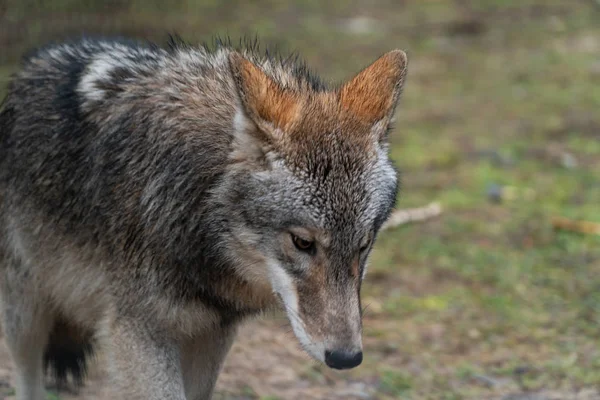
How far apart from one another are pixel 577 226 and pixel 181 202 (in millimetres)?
4726

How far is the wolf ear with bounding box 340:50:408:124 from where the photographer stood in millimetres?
4355

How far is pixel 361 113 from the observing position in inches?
A: 170

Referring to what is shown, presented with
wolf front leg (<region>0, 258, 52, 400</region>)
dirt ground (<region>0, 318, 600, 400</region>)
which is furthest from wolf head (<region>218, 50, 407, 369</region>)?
dirt ground (<region>0, 318, 600, 400</region>)

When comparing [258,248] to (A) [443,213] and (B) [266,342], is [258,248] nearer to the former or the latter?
(B) [266,342]

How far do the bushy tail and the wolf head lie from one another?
1.47 metres

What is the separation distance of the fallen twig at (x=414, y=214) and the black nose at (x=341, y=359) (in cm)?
442

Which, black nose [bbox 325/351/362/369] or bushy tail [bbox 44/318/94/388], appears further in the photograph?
bushy tail [bbox 44/318/94/388]

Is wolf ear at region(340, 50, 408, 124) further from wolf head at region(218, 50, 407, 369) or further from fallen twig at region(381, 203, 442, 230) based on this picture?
fallen twig at region(381, 203, 442, 230)

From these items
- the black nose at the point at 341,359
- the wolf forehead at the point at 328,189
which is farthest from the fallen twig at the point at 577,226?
the black nose at the point at 341,359

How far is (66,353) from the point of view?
5414mm

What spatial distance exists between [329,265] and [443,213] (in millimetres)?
4821

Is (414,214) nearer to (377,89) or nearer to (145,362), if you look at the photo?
(377,89)

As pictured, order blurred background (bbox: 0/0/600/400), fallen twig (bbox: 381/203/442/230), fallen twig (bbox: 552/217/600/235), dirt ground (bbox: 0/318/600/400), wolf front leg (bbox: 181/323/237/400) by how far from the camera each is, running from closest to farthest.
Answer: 1. wolf front leg (bbox: 181/323/237/400)
2. dirt ground (bbox: 0/318/600/400)
3. blurred background (bbox: 0/0/600/400)
4. fallen twig (bbox: 552/217/600/235)
5. fallen twig (bbox: 381/203/442/230)

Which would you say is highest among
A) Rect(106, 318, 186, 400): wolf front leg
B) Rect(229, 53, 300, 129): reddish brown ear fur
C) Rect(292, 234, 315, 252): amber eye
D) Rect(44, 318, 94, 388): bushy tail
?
Rect(229, 53, 300, 129): reddish brown ear fur
